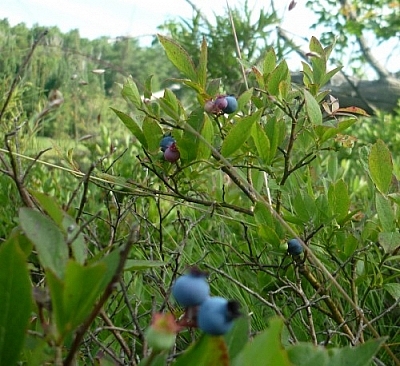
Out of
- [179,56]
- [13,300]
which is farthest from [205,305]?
[179,56]

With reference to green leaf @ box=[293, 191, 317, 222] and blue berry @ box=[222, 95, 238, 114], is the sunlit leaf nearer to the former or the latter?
green leaf @ box=[293, 191, 317, 222]

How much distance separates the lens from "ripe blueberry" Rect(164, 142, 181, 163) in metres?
0.70

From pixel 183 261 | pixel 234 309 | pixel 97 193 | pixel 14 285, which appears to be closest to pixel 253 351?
pixel 234 309

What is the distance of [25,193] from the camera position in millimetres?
412

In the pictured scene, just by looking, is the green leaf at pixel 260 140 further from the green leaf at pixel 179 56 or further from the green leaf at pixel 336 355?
the green leaf at pixel 336 355

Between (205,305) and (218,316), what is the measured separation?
1cm

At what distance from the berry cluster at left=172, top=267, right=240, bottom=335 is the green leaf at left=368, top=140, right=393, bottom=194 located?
0.45 m

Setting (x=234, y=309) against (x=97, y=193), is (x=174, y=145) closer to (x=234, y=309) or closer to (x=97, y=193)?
(x=234, y=309)

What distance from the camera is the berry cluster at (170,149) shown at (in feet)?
2.30

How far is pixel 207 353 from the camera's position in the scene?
28cm

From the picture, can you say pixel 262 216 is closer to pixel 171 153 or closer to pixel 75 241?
pixel 171 153

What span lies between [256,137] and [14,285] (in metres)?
0.48

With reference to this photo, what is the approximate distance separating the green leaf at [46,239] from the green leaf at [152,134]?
→ 1.25 ft

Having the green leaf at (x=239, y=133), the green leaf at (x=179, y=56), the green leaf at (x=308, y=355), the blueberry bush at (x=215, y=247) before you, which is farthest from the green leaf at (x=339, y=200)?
the green leaf at (x=308, y=355)
